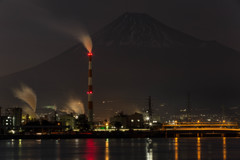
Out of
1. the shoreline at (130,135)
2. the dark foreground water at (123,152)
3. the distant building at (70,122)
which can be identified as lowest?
the dark foreground water at (123,152)

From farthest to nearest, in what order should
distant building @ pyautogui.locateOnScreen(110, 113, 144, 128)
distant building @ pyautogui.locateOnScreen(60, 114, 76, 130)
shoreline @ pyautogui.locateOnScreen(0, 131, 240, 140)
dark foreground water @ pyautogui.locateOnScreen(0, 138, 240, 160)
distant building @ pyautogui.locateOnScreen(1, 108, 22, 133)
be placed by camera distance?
distant building @ pyautogui.locateOnScreen(110, 113, 144, 128)
distant building @ pyautogui.locateOnScreen(60, 114, 76, 130)
distant building @ pyautogui.locateOnScreen(1, 108, 22, 133)
shoreline @ pyautogui.locateOnScreen(0, 131, 240, 140)
dark foreground water @ pyautogui.locateOnScreen(0, 138, 240, 160)

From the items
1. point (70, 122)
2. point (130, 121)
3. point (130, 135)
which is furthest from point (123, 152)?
point (130, 121)

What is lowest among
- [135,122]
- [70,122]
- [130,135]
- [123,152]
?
[123,152]

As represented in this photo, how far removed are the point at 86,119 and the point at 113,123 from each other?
18412 millimetres

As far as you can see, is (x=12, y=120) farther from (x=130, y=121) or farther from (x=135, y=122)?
(x=135, y=122)

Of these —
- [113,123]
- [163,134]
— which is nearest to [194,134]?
[163,134]

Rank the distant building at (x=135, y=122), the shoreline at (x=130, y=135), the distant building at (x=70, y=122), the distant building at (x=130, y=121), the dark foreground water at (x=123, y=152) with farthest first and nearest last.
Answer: the distant building at (x=135, y=122) < the distant building at (x=130, y=121) < the distant building at (x=70, y=122) < the shoreline at (x=130, y=135) < the dark foreground water at (x=123, y=152)

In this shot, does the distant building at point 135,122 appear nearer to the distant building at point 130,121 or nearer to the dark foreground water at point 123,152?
the distant building at point 130,121

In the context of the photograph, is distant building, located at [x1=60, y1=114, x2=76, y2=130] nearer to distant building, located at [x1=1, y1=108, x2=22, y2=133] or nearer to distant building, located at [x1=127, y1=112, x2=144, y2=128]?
distant building, located at [x1=1, y1=108, x2=22, y2=133]

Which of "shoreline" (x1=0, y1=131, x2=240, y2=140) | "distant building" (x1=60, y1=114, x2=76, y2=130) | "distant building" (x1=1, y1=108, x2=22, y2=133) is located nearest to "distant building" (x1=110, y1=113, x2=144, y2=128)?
"shoreline" (x1=0, y1=131, x2=240, y2=140)

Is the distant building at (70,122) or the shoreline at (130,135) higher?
the distant building at (70,122)

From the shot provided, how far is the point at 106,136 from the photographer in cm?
11688

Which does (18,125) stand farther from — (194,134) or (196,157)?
(196,157)

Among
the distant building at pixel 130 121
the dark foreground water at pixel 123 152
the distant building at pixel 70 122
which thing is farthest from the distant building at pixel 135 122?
the dark foreground water at pixel 123 152
